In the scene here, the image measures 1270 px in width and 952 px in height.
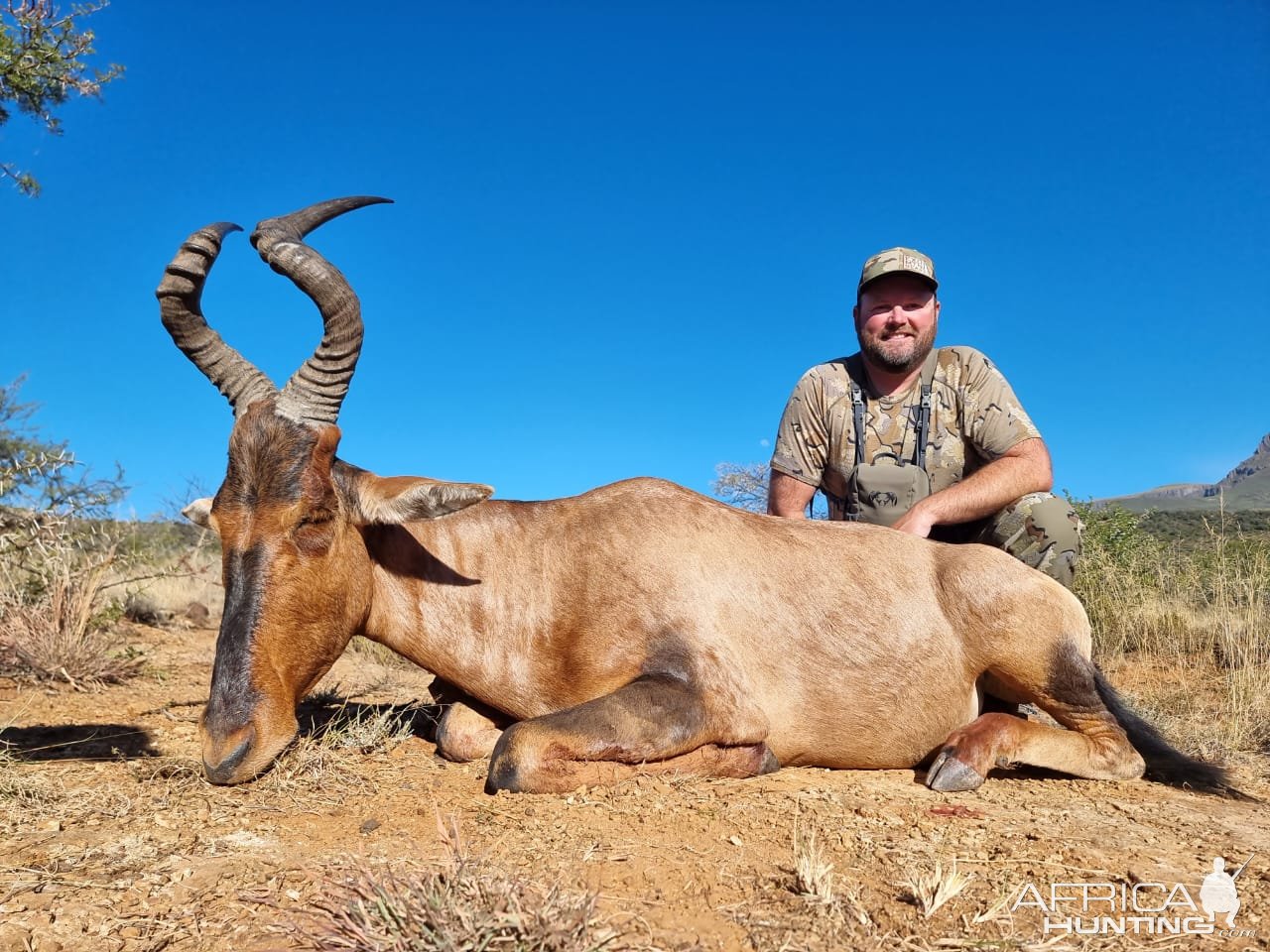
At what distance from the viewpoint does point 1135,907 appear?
2969 millimetres

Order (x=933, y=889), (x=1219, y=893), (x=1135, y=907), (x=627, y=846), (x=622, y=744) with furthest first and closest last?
1. (x=622, y=744)
2. (x=627, y=846)
3. (x=1219, y=893)
4. (x=1135, y=907)
5. (x=933, y=889)

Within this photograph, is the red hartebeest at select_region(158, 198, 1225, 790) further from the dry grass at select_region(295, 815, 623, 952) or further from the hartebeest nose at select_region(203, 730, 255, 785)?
the dry grass at select_region(295, 815, 623, 952)

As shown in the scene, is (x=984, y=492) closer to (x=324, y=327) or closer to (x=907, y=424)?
(x=907, y=424)

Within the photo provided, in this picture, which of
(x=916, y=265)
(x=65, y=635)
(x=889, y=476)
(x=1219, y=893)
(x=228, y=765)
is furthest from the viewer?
(x=65, y=635)

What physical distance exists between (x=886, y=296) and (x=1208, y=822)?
452cm

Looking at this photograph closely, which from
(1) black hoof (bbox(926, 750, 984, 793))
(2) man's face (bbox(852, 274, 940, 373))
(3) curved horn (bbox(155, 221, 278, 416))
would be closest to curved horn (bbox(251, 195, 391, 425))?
(3) curved horn (bbox(155, 221, 278, 416))

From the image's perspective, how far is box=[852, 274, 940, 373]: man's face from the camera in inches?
283

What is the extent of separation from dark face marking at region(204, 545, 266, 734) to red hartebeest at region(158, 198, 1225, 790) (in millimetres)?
17

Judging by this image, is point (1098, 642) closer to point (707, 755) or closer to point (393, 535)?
point (707, 755)

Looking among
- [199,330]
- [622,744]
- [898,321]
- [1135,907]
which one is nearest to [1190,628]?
[898,321]

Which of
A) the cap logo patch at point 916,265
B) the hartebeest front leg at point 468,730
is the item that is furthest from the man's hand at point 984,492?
the hartebeest front leg at point 468,730

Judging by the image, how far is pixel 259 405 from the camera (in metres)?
4.65

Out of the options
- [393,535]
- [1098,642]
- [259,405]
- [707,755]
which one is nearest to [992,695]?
[707,755]

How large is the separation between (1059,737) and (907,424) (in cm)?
293
